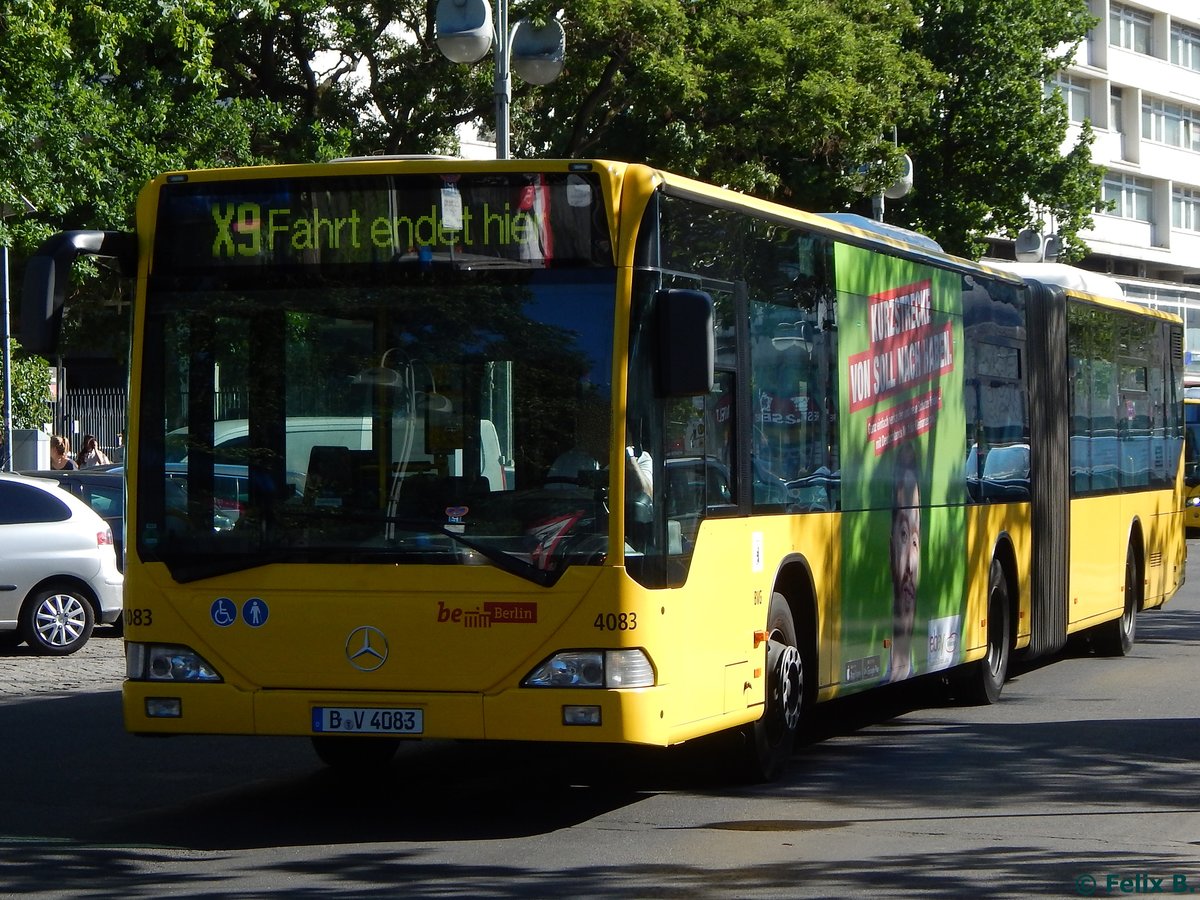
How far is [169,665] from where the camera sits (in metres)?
8.71

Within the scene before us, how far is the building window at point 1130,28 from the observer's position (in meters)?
65.6

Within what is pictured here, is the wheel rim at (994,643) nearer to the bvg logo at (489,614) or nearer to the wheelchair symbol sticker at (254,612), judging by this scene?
the bvg logo at (489,614)

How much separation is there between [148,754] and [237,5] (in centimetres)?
1685

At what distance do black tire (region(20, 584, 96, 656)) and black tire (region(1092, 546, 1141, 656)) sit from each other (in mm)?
8828

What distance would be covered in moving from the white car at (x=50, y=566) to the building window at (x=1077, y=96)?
50411mm

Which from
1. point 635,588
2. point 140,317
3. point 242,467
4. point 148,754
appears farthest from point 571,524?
point 148,754

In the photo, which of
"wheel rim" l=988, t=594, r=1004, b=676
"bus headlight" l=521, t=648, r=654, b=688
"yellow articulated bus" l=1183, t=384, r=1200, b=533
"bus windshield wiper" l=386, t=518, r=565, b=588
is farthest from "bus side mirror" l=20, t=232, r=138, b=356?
"yellow articulated bus" l=1183, t=384, r=1200, b=533

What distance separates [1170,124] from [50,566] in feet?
192

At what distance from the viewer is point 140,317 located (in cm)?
884

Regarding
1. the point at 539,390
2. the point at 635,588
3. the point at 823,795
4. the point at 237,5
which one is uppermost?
the point at 237,5

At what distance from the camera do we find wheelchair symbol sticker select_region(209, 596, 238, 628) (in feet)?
28.3

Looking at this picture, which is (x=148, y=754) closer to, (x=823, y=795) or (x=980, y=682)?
(x=823, y=795)

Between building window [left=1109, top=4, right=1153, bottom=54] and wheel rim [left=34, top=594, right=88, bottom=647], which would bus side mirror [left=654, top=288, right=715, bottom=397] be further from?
building window [left=1109, top=4, right=1153, bottom=54]

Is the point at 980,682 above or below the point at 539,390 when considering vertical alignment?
below
